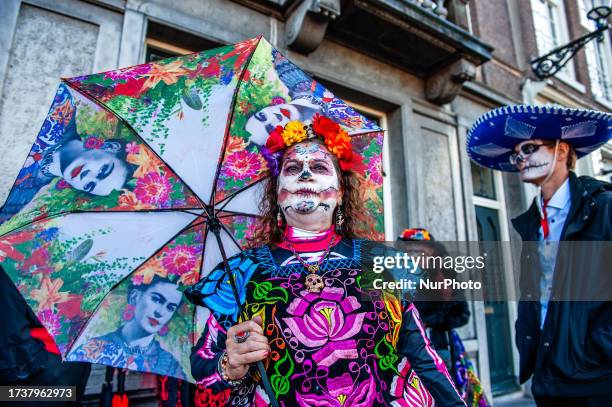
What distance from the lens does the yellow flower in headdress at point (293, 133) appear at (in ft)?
5.07

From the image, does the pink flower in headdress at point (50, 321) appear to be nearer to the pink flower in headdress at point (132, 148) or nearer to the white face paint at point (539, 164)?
the pink flower in headdress at point (132, 148)

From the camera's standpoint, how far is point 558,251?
1987 millimetres

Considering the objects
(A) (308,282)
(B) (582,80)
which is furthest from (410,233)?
(B) (582,80)

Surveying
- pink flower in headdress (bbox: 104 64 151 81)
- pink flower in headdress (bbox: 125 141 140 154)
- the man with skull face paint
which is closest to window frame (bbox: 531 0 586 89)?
the man with skull face paint

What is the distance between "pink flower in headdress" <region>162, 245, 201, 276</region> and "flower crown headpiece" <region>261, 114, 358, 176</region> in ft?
1.80

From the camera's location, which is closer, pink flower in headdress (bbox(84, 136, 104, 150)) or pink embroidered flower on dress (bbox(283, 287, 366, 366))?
pink embroidered flower on dress (bbox(283, 287, 366, 366))

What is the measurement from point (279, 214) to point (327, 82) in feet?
11.0

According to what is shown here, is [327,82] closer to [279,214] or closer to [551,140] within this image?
[551,140]

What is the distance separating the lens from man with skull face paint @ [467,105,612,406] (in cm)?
173

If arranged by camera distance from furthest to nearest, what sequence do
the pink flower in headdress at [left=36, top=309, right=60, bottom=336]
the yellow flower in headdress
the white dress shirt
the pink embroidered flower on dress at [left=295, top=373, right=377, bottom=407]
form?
the white dress shirt
the yellow flower in headdress
the pink flower in headdress at [left=36, top=309, right=60, bottom=336]
the pink embroidered flower on dress at [left=295, top=373, right=377, bottom=407]

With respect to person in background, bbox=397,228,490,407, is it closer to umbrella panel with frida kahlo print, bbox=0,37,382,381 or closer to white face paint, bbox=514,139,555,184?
white face paint, bbox=514,139,555,184

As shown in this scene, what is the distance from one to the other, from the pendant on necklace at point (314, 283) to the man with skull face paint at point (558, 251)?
1382 mm

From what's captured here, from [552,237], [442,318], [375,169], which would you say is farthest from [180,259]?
[442,318]

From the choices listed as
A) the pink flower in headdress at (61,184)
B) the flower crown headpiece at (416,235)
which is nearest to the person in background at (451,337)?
the flower crown headpiece at (416,235)
